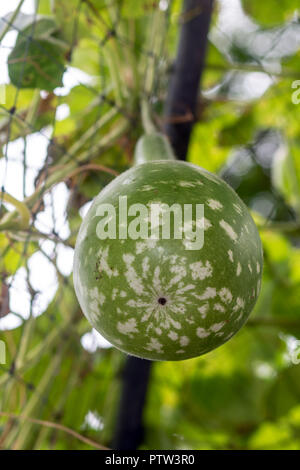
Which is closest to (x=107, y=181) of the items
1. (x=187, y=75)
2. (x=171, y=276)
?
(x=187, y=75)

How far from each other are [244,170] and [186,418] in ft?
2.85

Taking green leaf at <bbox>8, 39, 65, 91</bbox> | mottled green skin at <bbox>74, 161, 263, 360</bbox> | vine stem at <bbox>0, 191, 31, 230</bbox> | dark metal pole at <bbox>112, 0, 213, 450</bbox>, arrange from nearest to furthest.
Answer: mottled green skin at <bbox>74, 161, 263, 360</bbox>
vine stem at <bbox>0, 191, 31, 230</bbox>
green leaf at <bbox>8, 39, 65, 91</bbox>
dark metal pole at <bbox>112, 0, 213, 450</bbox>

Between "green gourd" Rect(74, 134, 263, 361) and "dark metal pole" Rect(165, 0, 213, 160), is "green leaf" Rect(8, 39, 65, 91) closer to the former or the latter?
"dark metal pole" Rect(165, 0, 213, 160)

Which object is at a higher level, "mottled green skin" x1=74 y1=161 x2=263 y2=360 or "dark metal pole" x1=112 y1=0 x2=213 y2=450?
"dark metal pole" x1=112 y1=0 x2=213 y2=450

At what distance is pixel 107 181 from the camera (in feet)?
3.79

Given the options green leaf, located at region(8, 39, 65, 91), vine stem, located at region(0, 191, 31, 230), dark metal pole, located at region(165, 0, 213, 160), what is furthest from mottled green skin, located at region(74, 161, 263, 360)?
dark metal pole, located at region(165, 0, 213, 160)

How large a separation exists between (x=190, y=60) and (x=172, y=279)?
2.21 ft

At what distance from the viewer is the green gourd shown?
1.64 feet

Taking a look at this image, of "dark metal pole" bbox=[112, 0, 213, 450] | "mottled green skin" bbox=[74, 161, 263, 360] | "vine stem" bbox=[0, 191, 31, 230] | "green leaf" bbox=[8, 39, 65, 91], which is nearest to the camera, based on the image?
"mottled green skin" bbox=[74, 161, 263, 360]

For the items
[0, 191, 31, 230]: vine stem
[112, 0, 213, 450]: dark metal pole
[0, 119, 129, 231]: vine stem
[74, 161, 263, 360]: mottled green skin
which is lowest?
[74, 161, 263, 360]: mottled green skin

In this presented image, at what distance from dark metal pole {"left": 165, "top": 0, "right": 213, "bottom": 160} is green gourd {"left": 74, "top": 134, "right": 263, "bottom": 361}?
50 centimetres

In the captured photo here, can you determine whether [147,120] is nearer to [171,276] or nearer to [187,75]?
[187,75]
